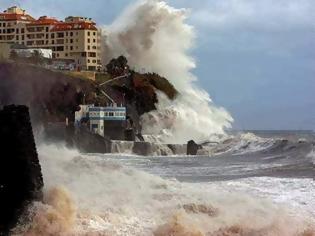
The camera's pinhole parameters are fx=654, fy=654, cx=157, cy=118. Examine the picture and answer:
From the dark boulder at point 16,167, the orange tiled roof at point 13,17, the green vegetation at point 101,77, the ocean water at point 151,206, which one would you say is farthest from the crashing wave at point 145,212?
the orange tiled roof at point 13,17

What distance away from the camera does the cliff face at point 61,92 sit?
6122cm

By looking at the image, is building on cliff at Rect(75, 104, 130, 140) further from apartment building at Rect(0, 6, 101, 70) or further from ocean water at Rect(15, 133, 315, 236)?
ocean water at Rect(15, 133, 315, 236)

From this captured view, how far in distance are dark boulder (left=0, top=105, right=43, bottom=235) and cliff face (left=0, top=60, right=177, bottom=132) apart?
4698 centimetres

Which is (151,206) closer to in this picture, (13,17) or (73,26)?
(73,26)

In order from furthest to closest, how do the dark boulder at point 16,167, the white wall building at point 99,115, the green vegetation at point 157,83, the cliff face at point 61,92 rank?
the green vegetation at point 157,83
the cliff face at point 61,92
the white wall building at point 99,115
the dark boulder at point 16,167

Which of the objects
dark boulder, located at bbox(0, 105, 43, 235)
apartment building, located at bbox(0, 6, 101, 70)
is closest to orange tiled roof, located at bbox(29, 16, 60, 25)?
apartment building, located at bbox(0, 6, 101, 70)

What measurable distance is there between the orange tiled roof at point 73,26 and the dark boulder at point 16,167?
77624mm

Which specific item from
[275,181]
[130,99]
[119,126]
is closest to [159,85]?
[130,99]

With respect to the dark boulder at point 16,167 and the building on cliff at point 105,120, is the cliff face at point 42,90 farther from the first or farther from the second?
the dark boulder at point 16,167

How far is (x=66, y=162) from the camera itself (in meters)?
18.2

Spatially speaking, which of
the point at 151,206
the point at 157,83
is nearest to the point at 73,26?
the point at 157,83

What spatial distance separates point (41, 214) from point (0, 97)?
4880 centimetres

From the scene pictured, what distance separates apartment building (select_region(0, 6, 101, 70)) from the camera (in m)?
87.6

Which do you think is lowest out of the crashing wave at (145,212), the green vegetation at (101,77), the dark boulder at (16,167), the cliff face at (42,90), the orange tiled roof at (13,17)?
the crashing wave at (145,212)
